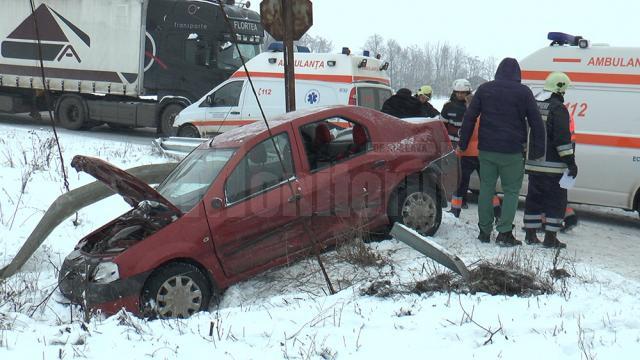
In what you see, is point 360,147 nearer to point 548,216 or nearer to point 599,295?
point 548,216

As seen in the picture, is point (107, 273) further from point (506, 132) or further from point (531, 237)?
point (531, 237)

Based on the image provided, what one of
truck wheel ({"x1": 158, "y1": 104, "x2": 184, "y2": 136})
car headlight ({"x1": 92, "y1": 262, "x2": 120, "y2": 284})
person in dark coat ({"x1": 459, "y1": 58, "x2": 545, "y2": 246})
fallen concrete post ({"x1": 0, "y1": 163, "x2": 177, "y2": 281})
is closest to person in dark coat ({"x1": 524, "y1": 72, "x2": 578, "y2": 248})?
person in dark coat ({"x1": 459, "y1": 58, "x2": 545, "y2": 246})

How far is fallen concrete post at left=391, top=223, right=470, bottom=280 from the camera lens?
15.7 ft

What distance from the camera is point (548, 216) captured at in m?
6.50

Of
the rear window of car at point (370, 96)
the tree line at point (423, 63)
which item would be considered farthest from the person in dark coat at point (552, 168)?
the tree line at point (423, 63)

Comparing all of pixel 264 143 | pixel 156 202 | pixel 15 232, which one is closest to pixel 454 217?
pixel 264 143

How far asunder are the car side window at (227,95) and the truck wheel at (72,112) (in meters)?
5.93

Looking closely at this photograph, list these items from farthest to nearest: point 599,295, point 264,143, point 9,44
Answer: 1. point 9,44
2. point 264,143
3. point 599,295

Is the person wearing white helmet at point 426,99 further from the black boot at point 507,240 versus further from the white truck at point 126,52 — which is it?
the white truck at point 126,52

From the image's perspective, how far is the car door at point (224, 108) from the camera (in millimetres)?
13375

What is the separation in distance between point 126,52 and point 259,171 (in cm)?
1282

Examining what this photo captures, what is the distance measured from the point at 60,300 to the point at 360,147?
3.04 meters

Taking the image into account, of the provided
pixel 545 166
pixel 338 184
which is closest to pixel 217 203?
pixel 338 184

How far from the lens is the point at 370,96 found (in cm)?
1199
